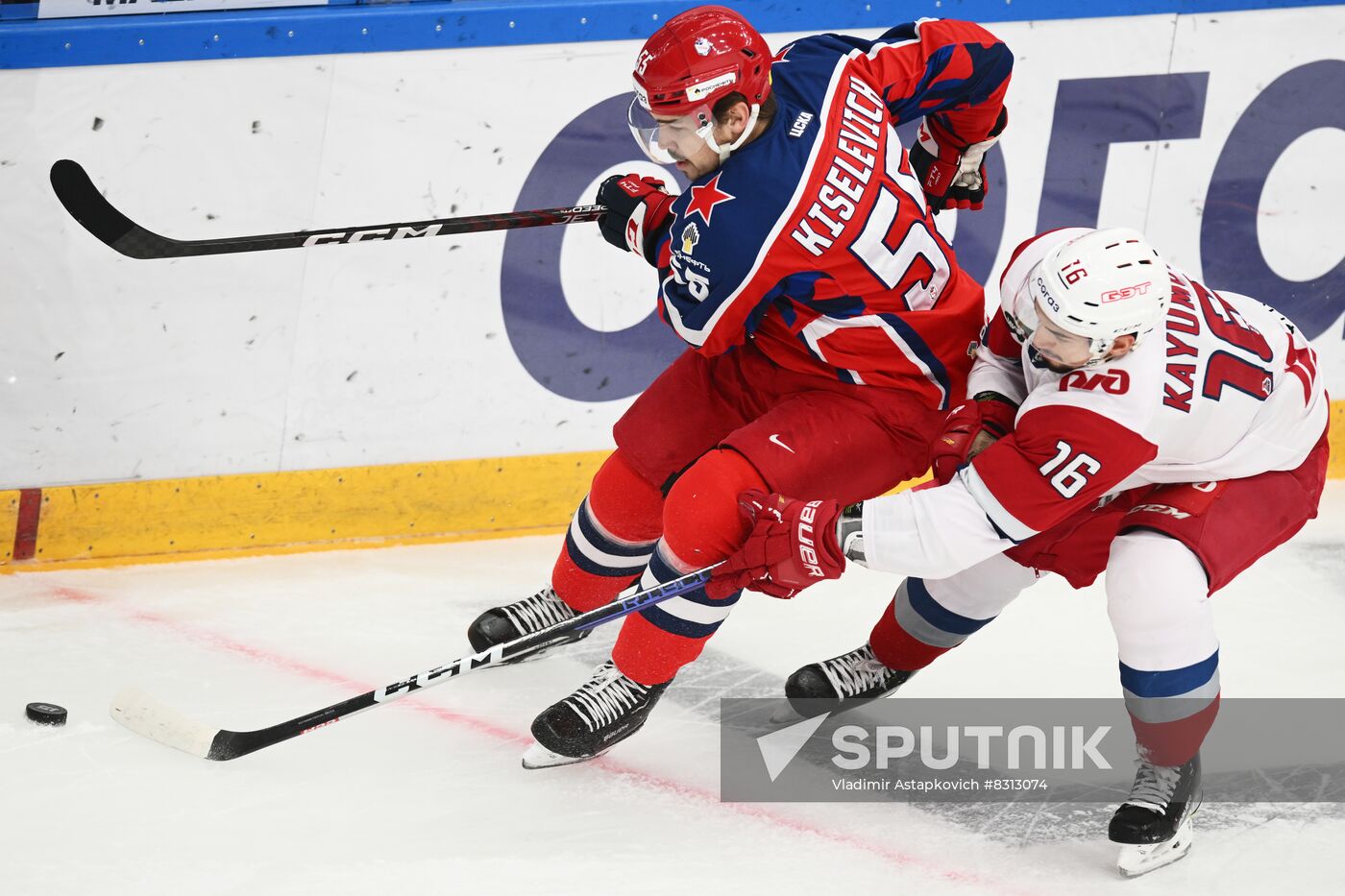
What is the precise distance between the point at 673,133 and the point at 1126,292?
0.74 m

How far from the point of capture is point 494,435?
3.85 metres

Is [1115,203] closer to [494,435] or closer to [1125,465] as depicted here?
[494,435]

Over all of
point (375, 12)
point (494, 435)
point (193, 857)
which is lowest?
point (193, 857)

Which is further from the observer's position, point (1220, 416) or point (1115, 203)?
point (1115, 203)

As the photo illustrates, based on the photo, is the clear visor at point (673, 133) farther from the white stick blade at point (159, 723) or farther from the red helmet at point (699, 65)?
the white stick blade at point (159, 723)

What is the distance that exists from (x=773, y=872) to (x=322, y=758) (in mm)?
784

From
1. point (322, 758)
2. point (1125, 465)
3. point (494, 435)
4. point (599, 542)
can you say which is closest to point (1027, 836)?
point (1125, 465)

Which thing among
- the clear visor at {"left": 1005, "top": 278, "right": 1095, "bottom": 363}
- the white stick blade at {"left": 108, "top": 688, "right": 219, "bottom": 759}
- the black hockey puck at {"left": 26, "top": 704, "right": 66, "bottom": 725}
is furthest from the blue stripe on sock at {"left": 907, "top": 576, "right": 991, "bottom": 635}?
the black hockey puck at {"left": 26, "top": 704, "right": 66, "bottom": 725}

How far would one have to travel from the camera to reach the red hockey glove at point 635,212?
111 inches

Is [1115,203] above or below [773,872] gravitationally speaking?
above

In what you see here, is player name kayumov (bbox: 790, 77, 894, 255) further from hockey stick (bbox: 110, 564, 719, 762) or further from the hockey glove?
hockey stick (bbox: 110, 564, 719, 762)

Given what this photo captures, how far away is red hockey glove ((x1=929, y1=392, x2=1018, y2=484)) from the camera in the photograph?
98.9 inches

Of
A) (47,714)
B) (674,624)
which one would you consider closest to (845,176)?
(674,624)

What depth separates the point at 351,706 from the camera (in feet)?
8.30
